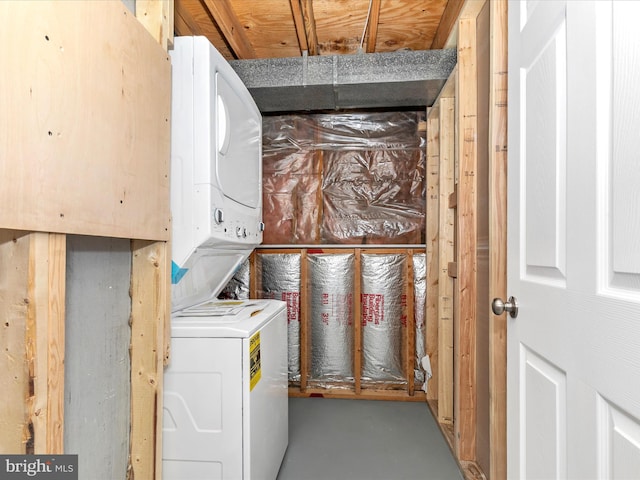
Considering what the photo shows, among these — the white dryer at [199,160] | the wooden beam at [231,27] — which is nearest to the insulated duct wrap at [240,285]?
the white dryer at [199,160]

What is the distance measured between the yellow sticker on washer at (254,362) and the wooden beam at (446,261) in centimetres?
131

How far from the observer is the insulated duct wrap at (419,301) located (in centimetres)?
267

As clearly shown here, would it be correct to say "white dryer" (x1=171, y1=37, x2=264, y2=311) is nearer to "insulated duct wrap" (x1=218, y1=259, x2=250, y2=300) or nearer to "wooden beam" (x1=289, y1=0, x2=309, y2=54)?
"wooden beam" (x1=289, y1=0, x2=309, y2=54)

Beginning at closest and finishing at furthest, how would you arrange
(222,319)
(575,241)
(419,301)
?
(575,241)
(222,319)
(419,301)

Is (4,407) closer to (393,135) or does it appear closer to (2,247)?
(2,247)

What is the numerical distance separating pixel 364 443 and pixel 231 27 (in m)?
2.40

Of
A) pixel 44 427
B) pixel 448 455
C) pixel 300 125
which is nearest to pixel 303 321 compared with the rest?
pixel 448 455

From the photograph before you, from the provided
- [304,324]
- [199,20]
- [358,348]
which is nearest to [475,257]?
[358,348]

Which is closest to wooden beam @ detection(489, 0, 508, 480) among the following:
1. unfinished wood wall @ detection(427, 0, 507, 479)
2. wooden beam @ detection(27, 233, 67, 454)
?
unfinished wood wall @ detection(427, 0, 507, 479)

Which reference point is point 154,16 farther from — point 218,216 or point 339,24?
point 339,24

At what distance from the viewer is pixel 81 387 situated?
1.03 meters

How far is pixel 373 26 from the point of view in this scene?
1.97m

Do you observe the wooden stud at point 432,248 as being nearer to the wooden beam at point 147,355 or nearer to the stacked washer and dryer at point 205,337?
the stacked washer and dryer at point 205,337

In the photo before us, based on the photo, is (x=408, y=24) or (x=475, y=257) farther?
(x=408, y=24)
